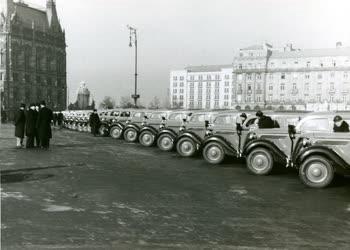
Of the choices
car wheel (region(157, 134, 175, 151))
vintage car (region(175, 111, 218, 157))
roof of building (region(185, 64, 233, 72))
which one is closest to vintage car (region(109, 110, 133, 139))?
car wheel (region(157, 134, 175, 151))

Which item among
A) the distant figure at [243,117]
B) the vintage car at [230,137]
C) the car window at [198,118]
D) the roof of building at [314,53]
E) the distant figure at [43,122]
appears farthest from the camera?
the roof of building at [314,53]

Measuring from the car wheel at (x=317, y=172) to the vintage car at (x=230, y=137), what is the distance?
3.29 meters

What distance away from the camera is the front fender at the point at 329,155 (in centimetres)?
1038

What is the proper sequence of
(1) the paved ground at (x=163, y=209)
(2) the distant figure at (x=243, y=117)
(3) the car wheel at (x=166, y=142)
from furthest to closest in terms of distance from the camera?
(3) the car wheel at (x=166, y=142)
(2) the distant figure at (x=243, y=117)
(1) the paved ground at (x=163, y=209)

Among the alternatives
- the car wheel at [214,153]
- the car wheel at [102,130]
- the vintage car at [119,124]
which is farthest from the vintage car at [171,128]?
the car wheel at [102,130]

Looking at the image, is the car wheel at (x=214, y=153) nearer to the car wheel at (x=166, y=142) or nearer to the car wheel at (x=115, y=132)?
the car wheel at (x=166, y=142)

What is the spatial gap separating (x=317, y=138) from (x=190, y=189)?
132 inches

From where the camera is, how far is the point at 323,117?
1156 cm

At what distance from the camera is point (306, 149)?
1075cm

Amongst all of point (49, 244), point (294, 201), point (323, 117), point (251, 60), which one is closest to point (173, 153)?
point (323, 117)

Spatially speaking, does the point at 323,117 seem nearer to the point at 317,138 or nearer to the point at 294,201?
the point at 317,138

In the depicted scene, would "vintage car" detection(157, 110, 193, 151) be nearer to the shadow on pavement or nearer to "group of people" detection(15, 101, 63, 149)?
"group of people" detection(15, 101, 63, 149)

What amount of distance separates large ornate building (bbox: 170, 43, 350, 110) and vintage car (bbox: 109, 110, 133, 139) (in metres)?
78.1

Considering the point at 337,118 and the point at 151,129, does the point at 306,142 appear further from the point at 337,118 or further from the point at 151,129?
the point at 151,129
